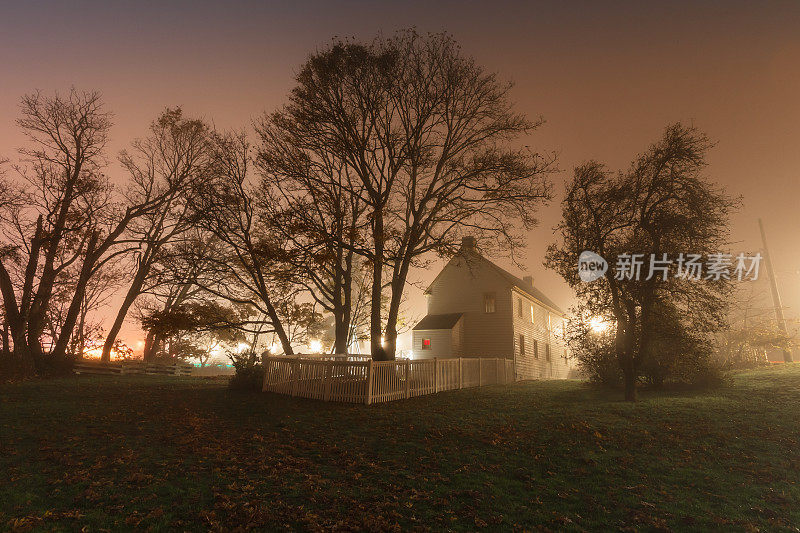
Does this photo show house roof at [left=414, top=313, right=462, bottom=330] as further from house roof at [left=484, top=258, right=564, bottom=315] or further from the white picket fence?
the white picket fence

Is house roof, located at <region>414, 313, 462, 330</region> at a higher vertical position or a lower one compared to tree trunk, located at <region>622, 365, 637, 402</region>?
higher

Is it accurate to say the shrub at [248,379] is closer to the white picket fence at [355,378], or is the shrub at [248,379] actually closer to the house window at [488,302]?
the white picket fence at [355,378]

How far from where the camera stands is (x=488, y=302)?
30141 millimetres

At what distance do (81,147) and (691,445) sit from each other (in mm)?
30070

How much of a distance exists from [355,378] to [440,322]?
16762 mm

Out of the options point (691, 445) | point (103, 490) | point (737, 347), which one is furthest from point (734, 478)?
point (737, 347)

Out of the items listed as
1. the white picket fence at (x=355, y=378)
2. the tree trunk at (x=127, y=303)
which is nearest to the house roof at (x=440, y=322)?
the white picket fence at (x=355, y=378)

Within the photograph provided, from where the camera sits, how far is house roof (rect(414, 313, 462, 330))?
2925 centimetres

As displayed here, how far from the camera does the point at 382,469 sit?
289 inches

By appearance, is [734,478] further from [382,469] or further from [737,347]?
[737,347]

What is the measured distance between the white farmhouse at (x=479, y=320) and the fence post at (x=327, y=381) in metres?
14.8

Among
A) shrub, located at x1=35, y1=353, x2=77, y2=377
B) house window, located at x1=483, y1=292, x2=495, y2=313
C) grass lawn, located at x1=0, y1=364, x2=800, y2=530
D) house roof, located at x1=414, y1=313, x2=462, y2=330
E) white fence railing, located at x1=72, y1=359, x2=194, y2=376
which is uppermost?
house window, located at x1=483, y1=292, x2=495, y2=313

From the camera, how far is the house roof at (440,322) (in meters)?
29.3

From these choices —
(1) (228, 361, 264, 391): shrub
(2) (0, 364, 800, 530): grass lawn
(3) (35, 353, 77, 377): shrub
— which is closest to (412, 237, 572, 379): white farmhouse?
(1) (228, 361, 264, 391): shrub
